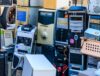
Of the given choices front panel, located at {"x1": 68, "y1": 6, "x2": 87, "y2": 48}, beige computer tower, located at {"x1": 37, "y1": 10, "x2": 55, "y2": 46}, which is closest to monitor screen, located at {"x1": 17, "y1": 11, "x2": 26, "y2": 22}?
A: beige computer tower, located at {"x1": 37, "y1": 10, "x2": 55, "y2": 46}

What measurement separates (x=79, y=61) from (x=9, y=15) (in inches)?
80.2

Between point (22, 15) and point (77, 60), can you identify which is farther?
point (22, 15)

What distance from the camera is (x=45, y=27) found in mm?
3865

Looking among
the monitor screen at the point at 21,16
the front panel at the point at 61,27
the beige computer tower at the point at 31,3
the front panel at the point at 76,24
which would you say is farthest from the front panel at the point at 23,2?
the front panel at the point at 76,24

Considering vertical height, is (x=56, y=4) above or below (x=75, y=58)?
above

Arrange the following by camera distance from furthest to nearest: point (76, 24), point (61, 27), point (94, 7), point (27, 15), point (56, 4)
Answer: point (27, 15) < point (56, 4) < point (61, 27) < point (94, 7) < point (76, 24)

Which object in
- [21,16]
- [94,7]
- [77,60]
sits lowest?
[77,60]

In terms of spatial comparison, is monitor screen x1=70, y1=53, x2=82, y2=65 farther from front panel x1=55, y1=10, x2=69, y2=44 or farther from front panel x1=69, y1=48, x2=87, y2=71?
front panel x1=55, y1=10, x2=69, y2=44

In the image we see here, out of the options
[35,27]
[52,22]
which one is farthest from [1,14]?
[52,22]

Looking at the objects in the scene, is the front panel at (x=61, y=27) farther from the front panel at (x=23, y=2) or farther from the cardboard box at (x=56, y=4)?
the front panel at (x=23, y=2)

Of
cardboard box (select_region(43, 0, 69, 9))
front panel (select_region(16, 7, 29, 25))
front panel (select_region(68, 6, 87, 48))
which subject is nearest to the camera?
front panel (select_region(68, 6, 87, 48))

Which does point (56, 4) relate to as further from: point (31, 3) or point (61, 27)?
point (31, 3)

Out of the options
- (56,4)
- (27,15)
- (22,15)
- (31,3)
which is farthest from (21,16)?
(56,4)

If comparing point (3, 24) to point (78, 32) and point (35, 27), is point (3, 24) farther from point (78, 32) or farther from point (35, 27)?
point (78, 32)
